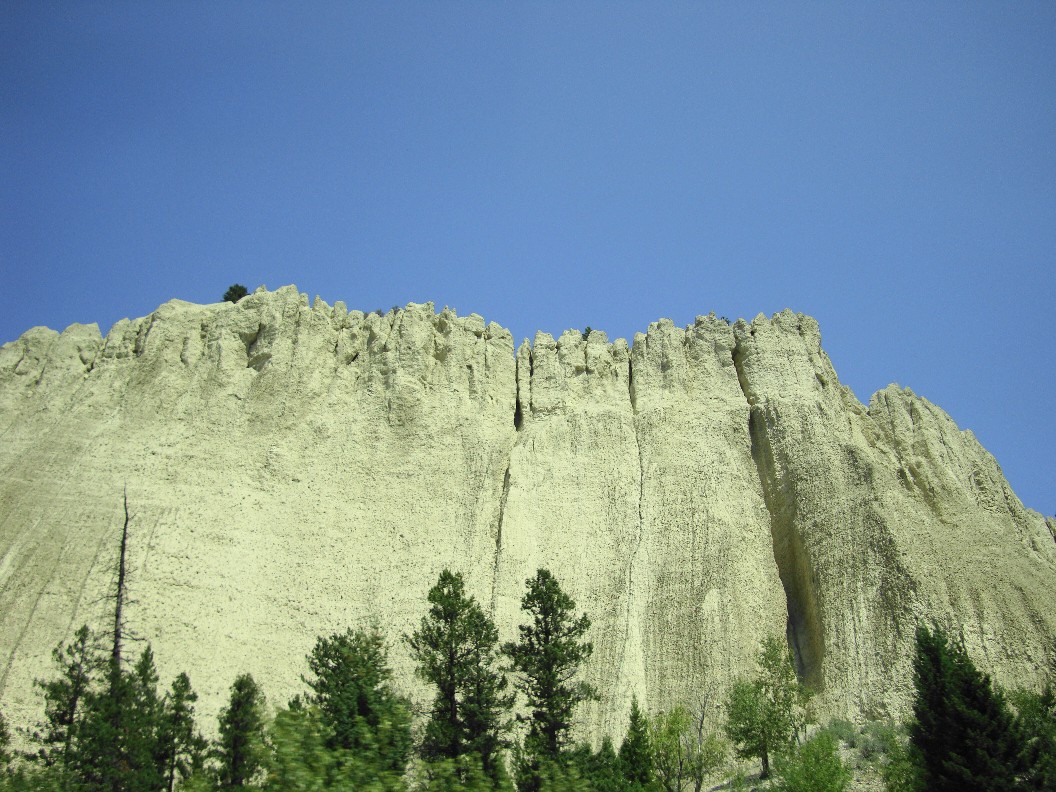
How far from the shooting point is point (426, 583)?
3522 cm

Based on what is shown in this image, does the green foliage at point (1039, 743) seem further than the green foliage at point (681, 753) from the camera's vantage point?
No

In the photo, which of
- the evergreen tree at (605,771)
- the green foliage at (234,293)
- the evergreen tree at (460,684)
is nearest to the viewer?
the evergreen tree at (605,771)

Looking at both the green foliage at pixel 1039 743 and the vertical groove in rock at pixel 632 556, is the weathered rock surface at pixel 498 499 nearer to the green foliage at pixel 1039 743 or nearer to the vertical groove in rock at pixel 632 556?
the vertical groove in rock at pixel 632 556

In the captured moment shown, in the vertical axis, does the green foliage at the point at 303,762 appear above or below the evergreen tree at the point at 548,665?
below

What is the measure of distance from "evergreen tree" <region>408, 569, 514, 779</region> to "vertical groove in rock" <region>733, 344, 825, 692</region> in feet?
39.3

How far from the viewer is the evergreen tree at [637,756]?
26875 mm

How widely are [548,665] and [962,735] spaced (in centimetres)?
1089

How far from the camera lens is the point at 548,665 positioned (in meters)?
28.3

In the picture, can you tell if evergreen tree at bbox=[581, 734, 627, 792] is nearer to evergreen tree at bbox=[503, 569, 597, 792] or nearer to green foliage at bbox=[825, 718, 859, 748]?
evergreen tree at bbox=[503, 569, 597, 792]

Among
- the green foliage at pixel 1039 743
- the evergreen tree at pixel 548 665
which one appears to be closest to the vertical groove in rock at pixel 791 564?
the green foliage at pixel 1039 743

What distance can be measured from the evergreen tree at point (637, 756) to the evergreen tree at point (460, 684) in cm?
341

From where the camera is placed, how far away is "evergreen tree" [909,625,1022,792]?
70.7 feet

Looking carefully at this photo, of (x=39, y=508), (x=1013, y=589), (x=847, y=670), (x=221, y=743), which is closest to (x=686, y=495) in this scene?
(x=847, y=670)

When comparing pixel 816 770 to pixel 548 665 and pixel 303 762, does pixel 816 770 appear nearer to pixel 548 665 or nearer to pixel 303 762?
pixel 548 665
